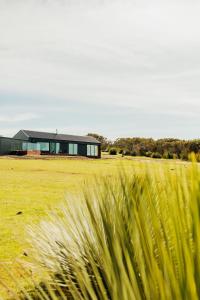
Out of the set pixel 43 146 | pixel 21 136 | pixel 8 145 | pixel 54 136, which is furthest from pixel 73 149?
pixel 8 145

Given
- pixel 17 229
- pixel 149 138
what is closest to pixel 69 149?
pixel 149 138

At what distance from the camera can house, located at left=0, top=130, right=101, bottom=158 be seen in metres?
52.1

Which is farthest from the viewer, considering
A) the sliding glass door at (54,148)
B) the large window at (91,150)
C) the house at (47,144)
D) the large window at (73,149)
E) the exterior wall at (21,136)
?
the large window at (91,150)

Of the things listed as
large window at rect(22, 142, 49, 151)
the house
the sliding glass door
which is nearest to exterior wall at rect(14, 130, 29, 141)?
the house

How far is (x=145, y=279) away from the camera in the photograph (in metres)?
1.19

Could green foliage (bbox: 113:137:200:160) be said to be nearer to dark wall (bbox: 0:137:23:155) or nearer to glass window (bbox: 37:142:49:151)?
glass window (bbox: 37:142:49:151)

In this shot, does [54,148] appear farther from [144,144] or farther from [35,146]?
[144,144]

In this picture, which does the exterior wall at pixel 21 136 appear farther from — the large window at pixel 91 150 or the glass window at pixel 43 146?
the large window at pixel 91 150

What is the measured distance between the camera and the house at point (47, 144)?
2051 inches

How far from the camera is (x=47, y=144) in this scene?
55312 millimetres

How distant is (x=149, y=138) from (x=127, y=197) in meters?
78.0

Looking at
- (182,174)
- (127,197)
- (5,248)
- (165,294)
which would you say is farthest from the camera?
(5,248)

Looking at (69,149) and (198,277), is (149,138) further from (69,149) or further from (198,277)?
(198,277)

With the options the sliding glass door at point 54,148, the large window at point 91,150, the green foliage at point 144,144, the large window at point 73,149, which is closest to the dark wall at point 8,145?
the sliding glass door at point 54,148
